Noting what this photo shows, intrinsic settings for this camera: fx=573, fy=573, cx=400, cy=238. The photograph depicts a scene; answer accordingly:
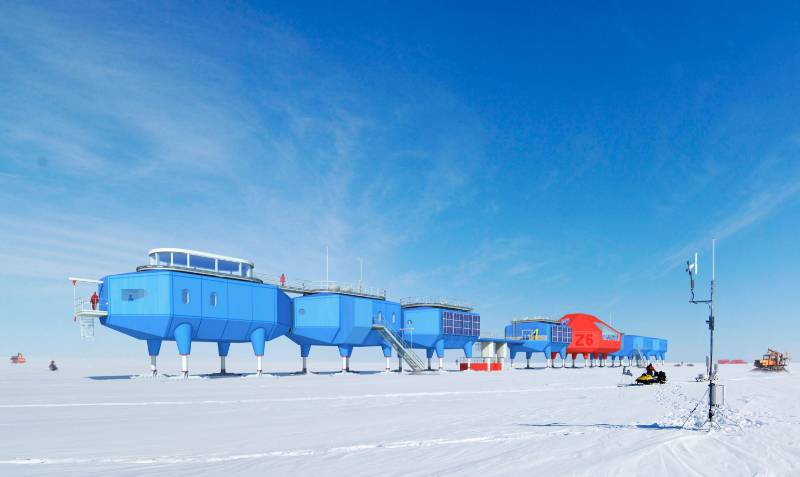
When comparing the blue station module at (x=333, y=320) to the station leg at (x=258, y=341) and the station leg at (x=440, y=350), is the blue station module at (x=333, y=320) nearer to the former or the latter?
the station leg at (x=258, y=341)

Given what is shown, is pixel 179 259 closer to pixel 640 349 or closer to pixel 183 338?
pixel 183 338

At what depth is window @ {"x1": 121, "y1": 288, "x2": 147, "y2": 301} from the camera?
48094mm

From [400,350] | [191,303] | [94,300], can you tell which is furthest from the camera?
[400,350]

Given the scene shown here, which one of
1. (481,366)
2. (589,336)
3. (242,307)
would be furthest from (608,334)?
(242,307)

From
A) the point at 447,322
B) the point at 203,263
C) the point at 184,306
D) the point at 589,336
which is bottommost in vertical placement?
the point at 589,336

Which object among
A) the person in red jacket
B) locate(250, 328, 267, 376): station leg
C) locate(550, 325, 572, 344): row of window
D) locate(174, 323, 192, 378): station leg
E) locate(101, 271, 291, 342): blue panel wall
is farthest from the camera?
locate(550, 325, 572, 344): row of window

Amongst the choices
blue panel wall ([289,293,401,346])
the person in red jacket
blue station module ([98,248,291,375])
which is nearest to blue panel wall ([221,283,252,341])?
blue station module ([98,248,291,375])

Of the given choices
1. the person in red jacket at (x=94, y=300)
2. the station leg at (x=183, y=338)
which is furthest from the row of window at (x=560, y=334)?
the person in red jacket at (x=94, y=300)

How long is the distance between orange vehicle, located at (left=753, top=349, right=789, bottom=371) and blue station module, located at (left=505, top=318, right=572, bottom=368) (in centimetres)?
3077

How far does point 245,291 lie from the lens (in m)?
55.8

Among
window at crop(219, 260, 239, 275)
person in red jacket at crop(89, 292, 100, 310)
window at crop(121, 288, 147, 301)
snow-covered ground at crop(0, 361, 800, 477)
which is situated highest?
window at crop(219, 260, 239, 275)

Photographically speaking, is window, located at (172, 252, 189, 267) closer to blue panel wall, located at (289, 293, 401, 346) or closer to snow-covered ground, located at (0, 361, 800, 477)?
blue panel wall, located at (289, 293, 401, 346)

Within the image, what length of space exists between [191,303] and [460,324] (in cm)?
4031

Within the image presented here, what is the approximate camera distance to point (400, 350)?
66.7 m
